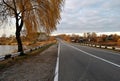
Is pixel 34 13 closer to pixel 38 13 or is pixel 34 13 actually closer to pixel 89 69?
pixel 38 13

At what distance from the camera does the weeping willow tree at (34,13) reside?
76.7 ft

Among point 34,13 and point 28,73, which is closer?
point 28,73

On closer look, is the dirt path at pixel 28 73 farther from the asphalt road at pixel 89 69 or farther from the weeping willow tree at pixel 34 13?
the weeping willow tree at pixel 34 13

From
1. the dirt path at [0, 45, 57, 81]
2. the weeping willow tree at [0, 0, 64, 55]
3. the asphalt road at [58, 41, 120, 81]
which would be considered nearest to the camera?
the asphalt road at [58, 41, 120, 81]

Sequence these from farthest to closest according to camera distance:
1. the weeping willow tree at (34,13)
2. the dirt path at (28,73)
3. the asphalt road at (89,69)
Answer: the weeping willow tree at (34,13), the dirt path at (28,73), the asphalt road at (89,69)

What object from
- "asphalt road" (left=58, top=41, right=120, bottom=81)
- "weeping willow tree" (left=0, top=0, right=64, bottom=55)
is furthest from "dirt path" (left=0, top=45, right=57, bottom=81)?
"weeping willow tree" (left=0, top=0, right=64, bottom=55)

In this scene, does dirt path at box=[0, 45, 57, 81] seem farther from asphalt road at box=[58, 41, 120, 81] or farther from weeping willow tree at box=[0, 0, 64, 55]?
weeping willow tree at box=[0, 0, 64, 55]

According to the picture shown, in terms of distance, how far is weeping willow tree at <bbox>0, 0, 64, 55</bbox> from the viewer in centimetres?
2339

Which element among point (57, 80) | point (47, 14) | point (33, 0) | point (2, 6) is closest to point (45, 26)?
point (47, 14)

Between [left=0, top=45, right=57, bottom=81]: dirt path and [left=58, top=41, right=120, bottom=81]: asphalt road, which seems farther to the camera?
[left=0, top=45, right=57, bottom=81]: dirt path

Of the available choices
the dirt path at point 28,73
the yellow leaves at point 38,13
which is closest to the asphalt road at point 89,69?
the dirt path at point 28,73

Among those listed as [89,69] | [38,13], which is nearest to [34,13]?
[38,13]

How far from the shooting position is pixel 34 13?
24.1 m

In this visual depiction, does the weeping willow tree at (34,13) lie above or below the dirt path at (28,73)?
above
